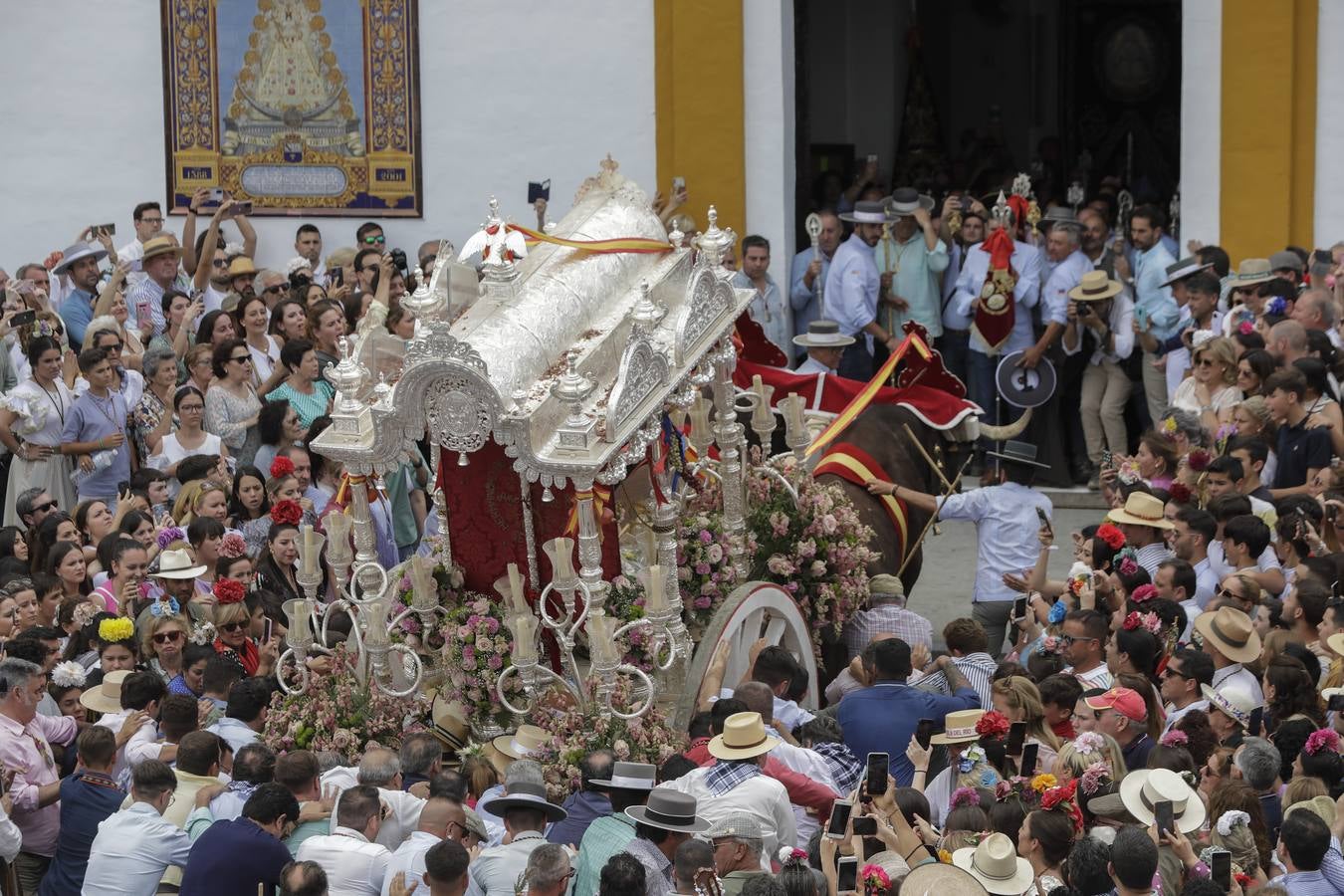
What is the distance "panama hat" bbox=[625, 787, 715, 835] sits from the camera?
7.95m

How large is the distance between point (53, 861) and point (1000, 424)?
9.34m

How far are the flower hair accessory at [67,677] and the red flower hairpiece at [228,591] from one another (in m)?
0.89

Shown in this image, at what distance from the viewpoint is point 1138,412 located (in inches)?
640

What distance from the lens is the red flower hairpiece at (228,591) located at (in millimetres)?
10516

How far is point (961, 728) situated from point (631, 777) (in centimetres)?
147

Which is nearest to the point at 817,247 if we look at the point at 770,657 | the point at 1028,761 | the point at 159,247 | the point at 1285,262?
the point at 1285,262

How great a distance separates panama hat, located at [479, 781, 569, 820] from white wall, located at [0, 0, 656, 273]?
928 cm

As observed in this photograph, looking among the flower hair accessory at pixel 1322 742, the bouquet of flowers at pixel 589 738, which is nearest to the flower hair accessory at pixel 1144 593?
the flower hair accessory at pixel 1322 742

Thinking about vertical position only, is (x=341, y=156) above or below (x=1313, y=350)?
above

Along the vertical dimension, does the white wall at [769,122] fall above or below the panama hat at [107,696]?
above

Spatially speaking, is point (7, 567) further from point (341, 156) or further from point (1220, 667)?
point (341, 156)

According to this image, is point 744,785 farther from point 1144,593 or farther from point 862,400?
point 862,400

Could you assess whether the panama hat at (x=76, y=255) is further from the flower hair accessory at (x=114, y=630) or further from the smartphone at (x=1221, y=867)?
the smartphone at (x=1221, y=867)

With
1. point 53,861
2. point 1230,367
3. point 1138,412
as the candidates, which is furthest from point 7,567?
point 1138,412
